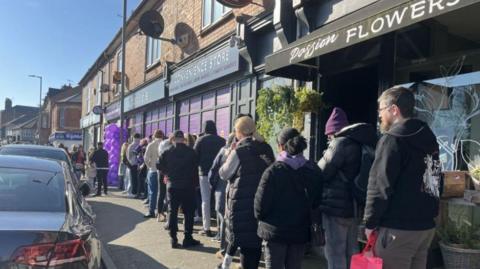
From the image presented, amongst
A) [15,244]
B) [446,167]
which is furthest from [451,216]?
[15,244]

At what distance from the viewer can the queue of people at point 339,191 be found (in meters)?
3.21

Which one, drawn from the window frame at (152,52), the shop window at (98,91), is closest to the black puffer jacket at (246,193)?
the window frame at (152,52)

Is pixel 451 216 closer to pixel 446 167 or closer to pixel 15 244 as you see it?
pixel 446 167

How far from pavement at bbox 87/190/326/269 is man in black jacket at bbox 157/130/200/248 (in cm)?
30

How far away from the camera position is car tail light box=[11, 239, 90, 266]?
3000 mm

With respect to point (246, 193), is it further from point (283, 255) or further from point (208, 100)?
point (208, 100)

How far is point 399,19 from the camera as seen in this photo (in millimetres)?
4387

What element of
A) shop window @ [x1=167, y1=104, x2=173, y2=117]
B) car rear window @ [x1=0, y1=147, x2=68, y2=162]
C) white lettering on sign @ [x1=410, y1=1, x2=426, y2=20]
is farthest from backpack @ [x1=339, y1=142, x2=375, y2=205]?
shop window @ [x1=167, y1=104, x2=173, y2=117]

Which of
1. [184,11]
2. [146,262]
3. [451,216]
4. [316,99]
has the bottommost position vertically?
[146,262]

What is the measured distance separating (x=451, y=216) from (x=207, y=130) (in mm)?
3883

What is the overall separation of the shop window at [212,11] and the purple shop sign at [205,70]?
1.02 meters

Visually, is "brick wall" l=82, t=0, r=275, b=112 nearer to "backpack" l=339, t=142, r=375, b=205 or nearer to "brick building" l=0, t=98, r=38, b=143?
"backpack" l=339, t=142, r=375, b=205

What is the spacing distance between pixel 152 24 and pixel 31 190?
1150 cm

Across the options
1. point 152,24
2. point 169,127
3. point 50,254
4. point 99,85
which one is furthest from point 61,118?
point 50,254
